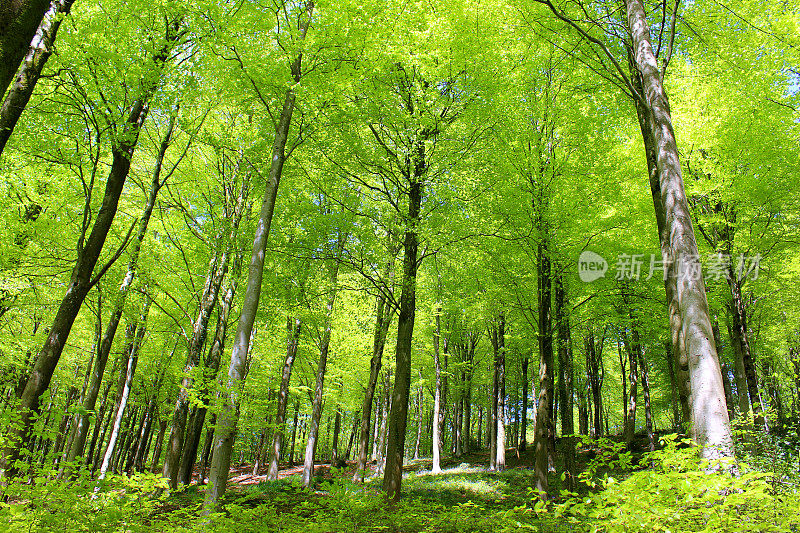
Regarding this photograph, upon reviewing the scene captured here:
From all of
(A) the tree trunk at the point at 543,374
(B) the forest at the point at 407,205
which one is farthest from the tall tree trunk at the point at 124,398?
(A) the tree trunk at the point at 543,374

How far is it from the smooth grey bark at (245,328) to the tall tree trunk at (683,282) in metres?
4.95

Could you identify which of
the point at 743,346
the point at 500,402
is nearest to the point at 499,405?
the point at 500,402

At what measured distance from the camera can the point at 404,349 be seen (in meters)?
7.86

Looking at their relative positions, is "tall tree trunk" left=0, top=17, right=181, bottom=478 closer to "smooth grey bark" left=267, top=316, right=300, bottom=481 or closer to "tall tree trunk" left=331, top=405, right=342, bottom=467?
"smooth grey bark" left=267, top=316, right=300, bottom=481

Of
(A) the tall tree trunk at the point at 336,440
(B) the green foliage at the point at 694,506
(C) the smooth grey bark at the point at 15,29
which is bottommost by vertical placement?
(A) the tall tree trunk at the point at 336,440

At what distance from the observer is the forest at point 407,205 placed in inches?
142

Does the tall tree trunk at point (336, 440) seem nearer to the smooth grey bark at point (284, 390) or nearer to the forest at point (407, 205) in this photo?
the smooth grey bark at point (284, 390)

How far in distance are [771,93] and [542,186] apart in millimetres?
6841

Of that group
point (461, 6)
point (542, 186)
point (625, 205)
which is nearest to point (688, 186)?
point (625, 205)

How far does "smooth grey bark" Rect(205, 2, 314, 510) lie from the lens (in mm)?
5352

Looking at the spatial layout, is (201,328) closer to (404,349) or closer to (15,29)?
(404,349)

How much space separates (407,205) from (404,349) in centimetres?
294

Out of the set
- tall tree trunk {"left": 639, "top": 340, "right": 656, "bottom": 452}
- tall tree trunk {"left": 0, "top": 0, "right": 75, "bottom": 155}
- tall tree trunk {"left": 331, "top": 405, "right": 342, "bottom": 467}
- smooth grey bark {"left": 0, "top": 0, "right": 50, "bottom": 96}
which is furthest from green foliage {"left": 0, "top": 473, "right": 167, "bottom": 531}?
tall tree trunk {"left": 331, "top": 405, "right": 342, "bottom": 467}

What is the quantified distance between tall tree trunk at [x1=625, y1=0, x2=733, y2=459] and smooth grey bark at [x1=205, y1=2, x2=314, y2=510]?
4.95 metres
